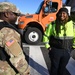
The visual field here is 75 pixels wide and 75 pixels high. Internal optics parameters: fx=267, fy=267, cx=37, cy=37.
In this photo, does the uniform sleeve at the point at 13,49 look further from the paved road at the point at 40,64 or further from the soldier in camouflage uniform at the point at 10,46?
the paved road at the point at 40,64

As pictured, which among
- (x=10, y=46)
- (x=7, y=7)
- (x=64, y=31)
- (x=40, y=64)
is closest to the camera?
(x=10, y=46)

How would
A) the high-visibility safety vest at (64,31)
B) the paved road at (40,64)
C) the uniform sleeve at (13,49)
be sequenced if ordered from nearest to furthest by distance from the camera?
the uniform sleeve at (13,49) → the high-visibility safety vest at (64,31) → the paved road at (40,64)

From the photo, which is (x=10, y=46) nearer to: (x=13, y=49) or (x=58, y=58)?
(x=13, y=49)

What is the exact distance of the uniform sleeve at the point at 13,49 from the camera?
250 cm

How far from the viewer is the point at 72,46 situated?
520 centimetres

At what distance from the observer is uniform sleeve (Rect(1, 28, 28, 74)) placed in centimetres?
250

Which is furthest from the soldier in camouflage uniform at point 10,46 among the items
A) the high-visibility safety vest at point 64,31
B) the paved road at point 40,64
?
the paved road at point 40,64

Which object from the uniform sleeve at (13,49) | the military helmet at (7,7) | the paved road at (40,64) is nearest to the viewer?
the uniform sleeve at (13,49)

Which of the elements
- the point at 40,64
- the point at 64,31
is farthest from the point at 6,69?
the point at 40,64

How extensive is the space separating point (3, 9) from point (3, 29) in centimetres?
20

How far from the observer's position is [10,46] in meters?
2.49

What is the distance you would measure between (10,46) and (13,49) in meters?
0.04

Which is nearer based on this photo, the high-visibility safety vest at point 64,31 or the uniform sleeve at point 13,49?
the uniform sleeve at point 13,49

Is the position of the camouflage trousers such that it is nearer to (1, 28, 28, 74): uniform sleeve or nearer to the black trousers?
(1, 28, 28, 74): uniform sleeve
